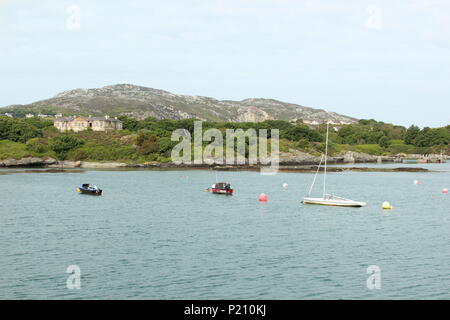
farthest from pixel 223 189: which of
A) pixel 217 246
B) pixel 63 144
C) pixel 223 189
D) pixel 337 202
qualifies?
pixel 63 144

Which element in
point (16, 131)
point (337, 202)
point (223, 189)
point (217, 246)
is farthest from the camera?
point (16, 131)

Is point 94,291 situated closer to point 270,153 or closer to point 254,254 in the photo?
point 254,254

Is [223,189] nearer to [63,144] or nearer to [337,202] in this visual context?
[337,202]

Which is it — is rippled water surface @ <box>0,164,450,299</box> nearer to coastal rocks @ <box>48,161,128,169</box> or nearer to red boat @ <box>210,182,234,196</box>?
red boat @ <box>210,182,234,196</box>

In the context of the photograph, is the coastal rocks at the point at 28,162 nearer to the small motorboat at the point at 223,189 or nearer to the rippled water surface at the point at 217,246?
the rippled water surface at the point at 217,246

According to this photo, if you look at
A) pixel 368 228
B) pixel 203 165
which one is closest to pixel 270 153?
pixel 203 165

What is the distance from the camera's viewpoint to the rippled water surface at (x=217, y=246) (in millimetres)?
33500

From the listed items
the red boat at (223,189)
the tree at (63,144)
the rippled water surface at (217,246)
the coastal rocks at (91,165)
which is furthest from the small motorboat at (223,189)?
the tree at (63,144)

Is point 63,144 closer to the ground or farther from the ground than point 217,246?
farther from the ground

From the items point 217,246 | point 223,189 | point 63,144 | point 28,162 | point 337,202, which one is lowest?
point 217,246

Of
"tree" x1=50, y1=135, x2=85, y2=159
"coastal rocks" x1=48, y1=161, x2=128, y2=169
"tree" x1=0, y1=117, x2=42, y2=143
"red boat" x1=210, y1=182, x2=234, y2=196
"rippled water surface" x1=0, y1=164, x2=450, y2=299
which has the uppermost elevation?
"tree" x1=0, y1=117, x2=42, y2=143

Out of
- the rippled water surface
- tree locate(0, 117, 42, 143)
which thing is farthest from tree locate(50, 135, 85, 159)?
the rippled water surface

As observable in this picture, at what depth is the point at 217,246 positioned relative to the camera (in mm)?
45531

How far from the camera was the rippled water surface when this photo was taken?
110 ft
